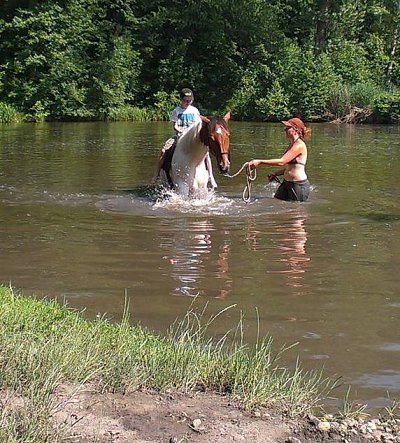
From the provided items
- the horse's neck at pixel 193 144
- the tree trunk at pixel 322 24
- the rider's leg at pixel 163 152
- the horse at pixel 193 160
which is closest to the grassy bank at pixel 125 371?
the horse at pixel 193 160

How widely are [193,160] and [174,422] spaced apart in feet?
26.4

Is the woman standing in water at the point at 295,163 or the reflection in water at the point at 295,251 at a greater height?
the woman standing in water at the point at 295,163

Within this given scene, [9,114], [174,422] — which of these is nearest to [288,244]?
[174,422]

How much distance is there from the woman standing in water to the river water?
0.29 m

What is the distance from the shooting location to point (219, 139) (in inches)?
410

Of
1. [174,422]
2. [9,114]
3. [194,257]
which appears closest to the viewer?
[174,422]

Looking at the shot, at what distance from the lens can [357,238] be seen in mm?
9195

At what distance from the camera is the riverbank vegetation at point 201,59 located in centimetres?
3694

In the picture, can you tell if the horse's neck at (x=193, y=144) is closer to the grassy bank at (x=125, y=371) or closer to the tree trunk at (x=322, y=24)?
the grassy bank at (x=125, y=371)

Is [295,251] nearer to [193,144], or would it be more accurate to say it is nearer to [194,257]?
[194,257]

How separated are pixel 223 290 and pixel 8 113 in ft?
97.4

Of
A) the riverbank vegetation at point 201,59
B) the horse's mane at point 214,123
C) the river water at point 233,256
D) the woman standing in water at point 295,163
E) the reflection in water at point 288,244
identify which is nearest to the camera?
the river water at point 233,256

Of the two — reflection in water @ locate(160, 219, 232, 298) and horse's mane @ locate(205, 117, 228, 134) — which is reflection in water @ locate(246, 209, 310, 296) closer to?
reflection in water @ locate(160, 219, 232, 298)

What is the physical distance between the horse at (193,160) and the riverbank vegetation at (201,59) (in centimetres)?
2413
